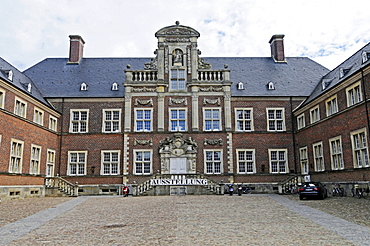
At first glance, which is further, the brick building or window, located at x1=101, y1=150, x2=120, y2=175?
window, located at x1=101, y1=150, x2=120, y2=175

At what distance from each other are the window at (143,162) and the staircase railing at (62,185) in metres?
5.16

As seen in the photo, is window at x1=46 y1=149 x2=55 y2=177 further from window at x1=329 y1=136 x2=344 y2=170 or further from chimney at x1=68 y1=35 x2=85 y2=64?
window at x1=329 y1=136 x2=344 y2=170

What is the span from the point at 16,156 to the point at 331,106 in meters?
22.5

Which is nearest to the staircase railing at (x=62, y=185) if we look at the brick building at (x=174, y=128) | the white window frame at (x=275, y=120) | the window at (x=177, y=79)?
the brick building at (x=174, y=128)

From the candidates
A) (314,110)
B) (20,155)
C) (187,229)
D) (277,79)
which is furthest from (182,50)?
(187,229)

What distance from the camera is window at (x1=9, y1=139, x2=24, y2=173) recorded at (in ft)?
76.3

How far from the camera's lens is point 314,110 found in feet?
89.7

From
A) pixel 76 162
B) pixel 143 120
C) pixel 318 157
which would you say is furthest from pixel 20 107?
pixel 318 157

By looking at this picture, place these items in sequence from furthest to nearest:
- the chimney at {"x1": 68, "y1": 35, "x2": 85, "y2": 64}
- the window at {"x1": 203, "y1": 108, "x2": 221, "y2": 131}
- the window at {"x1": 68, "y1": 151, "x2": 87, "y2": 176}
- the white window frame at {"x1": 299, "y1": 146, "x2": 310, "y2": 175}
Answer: the chimney at {"x1": 68, "y1": 35, "x2": 85, "y2": 64} → the window at {"x1": 203, "y1": 108, "x2": 221, "y2": 131} → the window at {"x1": 68, "y1": 151, "x2": 87, "y2": 176} → the white window frame at {"x1": 299, "y1": 146, "x2": 310, "y2": 175}

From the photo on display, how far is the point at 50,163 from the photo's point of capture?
95.0 ft

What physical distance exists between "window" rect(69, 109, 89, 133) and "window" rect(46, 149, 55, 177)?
2.63 m

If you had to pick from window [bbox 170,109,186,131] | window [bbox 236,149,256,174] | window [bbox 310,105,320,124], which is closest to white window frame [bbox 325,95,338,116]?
window [bbox 310,105,320,124]

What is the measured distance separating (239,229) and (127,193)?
16.9 meters

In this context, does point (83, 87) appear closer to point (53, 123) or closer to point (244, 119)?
point (53, 123)
